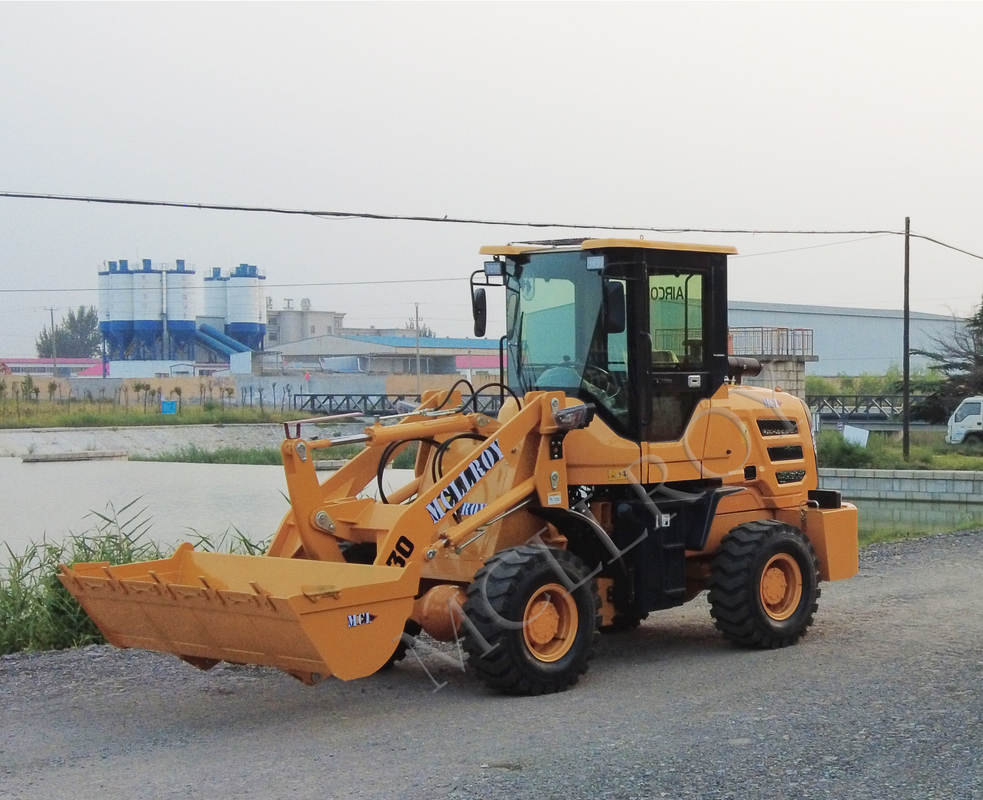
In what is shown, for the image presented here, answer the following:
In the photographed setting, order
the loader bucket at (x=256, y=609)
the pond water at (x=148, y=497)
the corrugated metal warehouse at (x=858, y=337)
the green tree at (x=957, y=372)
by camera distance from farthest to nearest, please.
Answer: the corrugated metal warehouse at (x=858, y=337) < the green tree at (x=957, y=372) < the pond water at (x=148, y=497) < the loader bucket at (x=256, y=609)

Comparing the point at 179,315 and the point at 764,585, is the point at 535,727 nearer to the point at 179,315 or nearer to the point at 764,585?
the point at 764,585

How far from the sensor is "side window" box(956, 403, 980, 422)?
1538 inches

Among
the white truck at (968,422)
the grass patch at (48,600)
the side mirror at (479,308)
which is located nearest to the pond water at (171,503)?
the grass patch at (48,600)

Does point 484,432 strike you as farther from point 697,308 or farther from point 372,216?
point 372,216

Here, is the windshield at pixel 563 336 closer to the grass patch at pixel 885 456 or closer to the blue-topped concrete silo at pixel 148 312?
the grass patch at pixel 885 456

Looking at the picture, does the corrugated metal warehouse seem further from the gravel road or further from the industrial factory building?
the gravel road

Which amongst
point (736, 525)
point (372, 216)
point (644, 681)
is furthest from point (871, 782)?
point (372, 216)

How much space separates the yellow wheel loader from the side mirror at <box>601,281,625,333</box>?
0.01 m

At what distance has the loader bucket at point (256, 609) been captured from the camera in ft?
21.3

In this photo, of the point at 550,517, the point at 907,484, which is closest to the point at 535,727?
the point at 550,517

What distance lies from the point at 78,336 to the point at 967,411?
339ft

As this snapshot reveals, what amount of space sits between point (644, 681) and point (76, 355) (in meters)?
125

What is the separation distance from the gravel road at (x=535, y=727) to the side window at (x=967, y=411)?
31676mm

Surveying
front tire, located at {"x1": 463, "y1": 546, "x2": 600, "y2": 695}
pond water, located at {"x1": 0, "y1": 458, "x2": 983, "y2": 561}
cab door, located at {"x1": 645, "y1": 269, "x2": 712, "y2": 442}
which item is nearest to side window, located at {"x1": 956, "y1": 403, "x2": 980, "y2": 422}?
pond water, located at {"x1": 0, "y1": 458, "x2": 983, "y2": 561}
